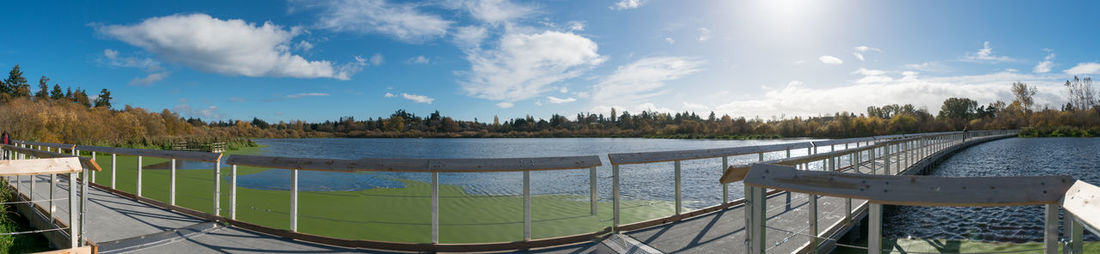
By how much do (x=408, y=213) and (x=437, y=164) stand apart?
5498mm

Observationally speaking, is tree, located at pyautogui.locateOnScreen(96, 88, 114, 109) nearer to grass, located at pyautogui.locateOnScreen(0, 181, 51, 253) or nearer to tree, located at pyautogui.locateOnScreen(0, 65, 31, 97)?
tree, located at pyautogui.locateOnScreen(0, 65, 31, 97)

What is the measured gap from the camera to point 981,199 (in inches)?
75.5

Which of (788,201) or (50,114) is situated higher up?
(50,114)

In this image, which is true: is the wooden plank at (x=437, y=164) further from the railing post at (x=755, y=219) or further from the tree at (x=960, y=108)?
the tree at (x=960, y=108)

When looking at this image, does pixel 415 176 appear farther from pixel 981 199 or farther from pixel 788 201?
pixel 981 199

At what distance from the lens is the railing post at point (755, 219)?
98.4 inches

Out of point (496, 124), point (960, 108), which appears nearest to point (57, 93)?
point (496, 124)

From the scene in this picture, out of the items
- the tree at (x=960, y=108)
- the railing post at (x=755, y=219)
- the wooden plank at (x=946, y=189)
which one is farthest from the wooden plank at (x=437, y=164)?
the tree at (x=960, y=108)

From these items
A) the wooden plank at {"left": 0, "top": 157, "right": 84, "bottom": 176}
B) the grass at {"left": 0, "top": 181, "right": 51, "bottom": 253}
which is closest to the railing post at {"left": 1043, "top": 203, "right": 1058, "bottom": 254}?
the wooden plank at {"left": 0, "top": 157, "right": 84, "bottom": 176}

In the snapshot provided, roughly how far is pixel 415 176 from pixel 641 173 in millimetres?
9345

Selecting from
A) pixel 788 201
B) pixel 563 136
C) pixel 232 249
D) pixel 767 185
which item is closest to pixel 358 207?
pixel 232 249

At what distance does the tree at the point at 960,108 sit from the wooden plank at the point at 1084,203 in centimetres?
13366

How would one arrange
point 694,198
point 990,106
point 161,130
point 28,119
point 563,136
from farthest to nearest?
point 563,136 → point 990,106 → point 161,130 → point 28,119 → point 694,198

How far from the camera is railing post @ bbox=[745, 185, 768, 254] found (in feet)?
8.20
